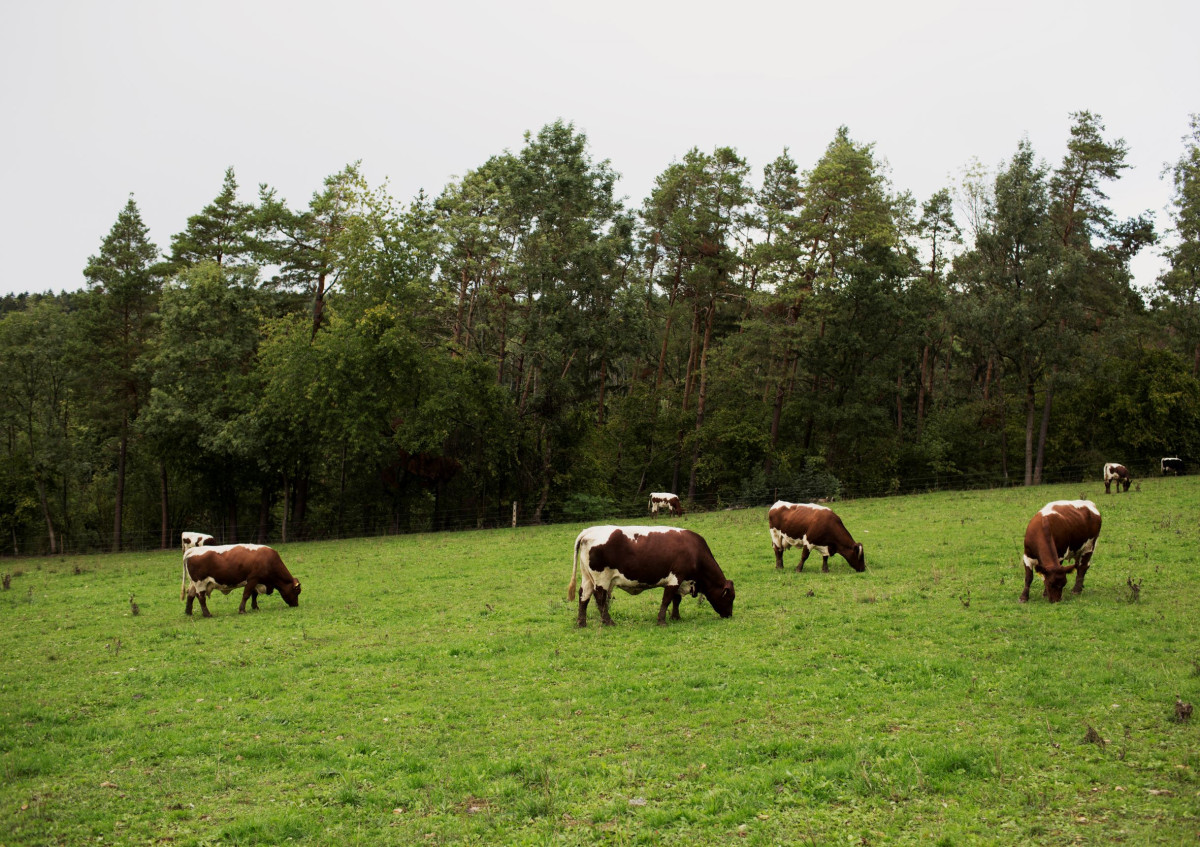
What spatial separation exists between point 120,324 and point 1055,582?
44.9 metres

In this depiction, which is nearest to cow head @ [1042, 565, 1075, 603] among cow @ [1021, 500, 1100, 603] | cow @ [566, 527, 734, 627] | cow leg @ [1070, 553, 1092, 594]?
cow @ [1021, 500, 1100, 603]

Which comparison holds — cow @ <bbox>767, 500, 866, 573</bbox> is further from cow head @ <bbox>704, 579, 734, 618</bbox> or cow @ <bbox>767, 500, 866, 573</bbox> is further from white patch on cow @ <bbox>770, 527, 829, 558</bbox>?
cow head @ <bbox>704, 579, 734, 618</bbox>

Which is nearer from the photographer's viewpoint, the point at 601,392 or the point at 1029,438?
the point at 1029,438

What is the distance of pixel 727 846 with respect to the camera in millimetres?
7020

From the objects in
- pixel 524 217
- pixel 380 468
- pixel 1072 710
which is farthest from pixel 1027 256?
pixel 1072 710

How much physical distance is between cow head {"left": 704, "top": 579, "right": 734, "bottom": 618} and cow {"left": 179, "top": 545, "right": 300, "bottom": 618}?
397 inches

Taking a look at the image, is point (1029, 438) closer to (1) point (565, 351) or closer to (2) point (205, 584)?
(1) point (565, 351)

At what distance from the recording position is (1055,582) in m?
15.1

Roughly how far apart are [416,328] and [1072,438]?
3766 centimetres

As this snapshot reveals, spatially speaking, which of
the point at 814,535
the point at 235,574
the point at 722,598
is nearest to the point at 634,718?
the point at 722,598

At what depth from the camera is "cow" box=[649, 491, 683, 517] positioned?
39.6 meters

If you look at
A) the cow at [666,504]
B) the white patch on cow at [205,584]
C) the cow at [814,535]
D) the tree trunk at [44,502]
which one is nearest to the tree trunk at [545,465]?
the cow at [666,504]

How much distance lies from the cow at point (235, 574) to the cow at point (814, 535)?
11947 millimetres

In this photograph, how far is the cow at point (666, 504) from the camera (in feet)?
130
